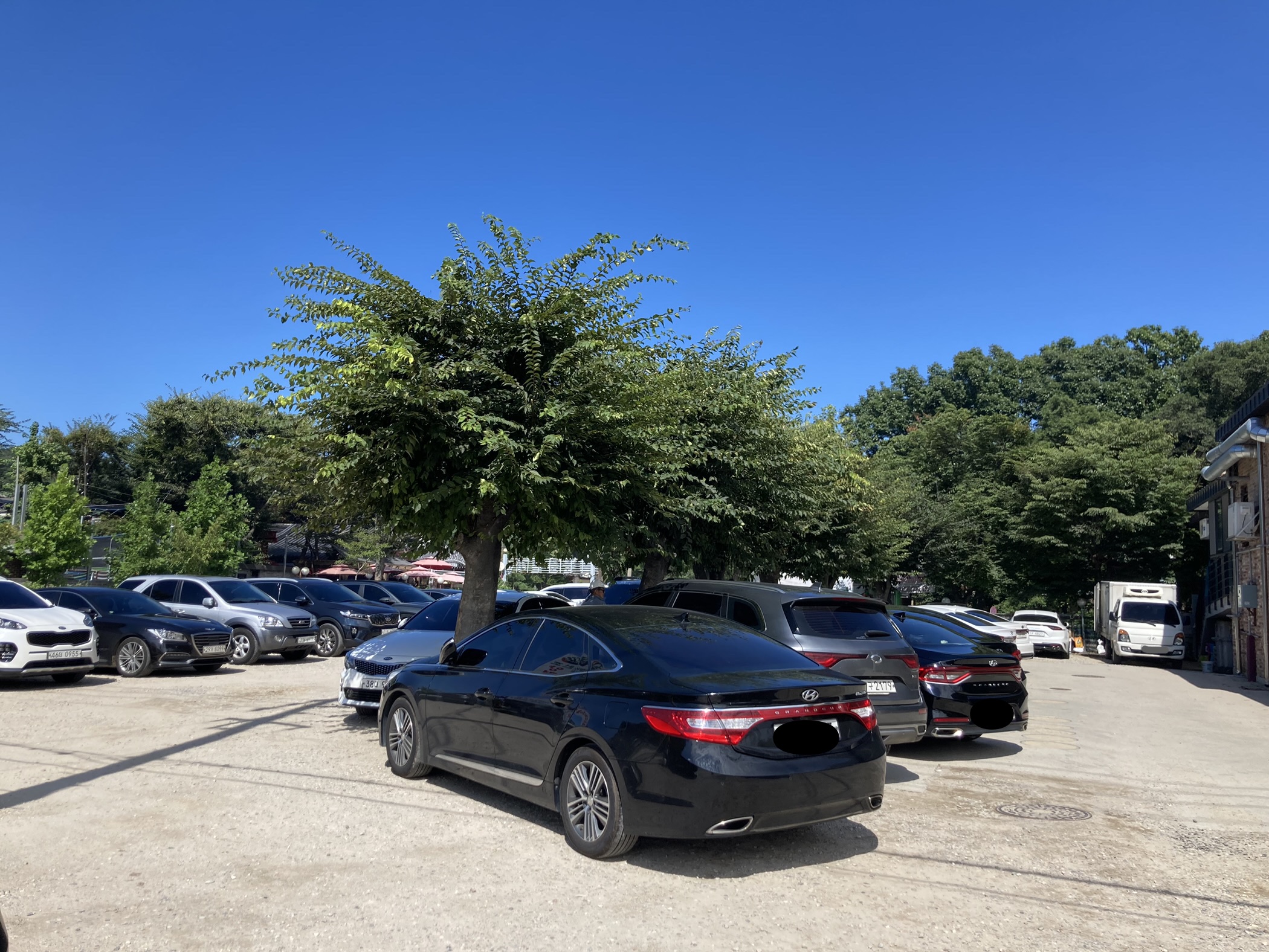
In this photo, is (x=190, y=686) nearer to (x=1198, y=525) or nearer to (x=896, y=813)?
(x=896, y=813)

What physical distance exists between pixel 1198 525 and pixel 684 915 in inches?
1736

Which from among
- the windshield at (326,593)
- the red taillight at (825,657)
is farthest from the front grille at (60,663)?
the red taillight at (825,657)

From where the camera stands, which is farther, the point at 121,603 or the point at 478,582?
the point at 121,603

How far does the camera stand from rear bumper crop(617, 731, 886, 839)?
16.3 ft

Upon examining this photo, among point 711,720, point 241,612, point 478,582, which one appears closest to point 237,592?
point 241,612

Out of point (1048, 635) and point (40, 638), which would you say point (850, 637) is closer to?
point (40, 638)

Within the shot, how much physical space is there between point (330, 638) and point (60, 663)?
704cm

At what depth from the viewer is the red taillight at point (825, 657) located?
797cm

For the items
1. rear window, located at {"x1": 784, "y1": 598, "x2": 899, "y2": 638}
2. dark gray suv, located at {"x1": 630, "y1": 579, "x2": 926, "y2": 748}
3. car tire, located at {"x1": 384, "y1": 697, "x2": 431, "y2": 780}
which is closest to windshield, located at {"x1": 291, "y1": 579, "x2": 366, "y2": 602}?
car tire, located at {"x1": 384, "y1": 697, "x2": 431, "y2": 780}

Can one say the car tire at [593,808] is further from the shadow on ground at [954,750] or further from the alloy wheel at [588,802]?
the shadow on ground at [954,750]

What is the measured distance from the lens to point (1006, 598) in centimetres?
4769

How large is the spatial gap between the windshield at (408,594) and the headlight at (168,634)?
750cm

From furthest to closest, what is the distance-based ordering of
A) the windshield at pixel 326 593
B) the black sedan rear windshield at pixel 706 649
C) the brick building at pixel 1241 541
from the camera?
the brick building at pixel 1241 541
the windshield at pixel 326 593
the black sedan rear windshield at pixel 706 649

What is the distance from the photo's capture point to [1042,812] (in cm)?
721
